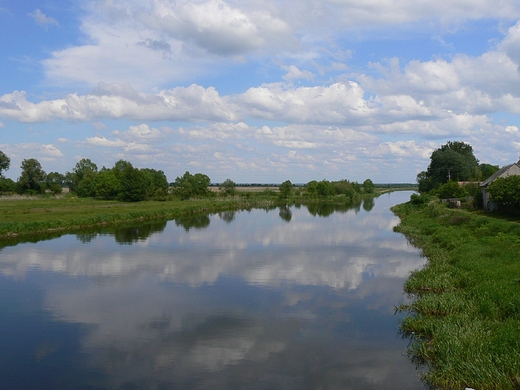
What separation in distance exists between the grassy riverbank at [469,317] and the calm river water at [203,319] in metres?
0.62

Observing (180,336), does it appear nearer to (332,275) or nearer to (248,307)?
(248,307)

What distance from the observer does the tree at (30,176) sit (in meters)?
73.4

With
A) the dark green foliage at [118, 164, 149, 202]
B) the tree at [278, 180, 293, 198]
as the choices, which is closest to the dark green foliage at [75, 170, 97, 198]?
the dark green foliage at [118, 164, 149, 202]

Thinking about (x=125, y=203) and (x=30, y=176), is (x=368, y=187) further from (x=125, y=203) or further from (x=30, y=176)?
(x=30, y=176)

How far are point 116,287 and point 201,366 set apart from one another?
7759 millimetres

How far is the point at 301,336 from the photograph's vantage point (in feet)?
34.9

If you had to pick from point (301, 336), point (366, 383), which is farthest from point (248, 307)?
point (366, 383)

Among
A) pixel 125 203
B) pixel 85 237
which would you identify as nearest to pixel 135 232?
pixel 85 237

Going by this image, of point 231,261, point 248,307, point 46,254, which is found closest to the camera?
point 248,307

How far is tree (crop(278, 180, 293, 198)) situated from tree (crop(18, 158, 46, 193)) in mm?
46060

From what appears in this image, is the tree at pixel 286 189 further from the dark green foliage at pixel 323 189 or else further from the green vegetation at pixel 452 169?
the green vegetation at pixel 452 169

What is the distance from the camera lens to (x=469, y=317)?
1016 cm

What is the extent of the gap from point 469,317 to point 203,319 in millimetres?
6555

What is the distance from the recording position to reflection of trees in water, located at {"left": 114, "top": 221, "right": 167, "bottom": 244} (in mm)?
28586
